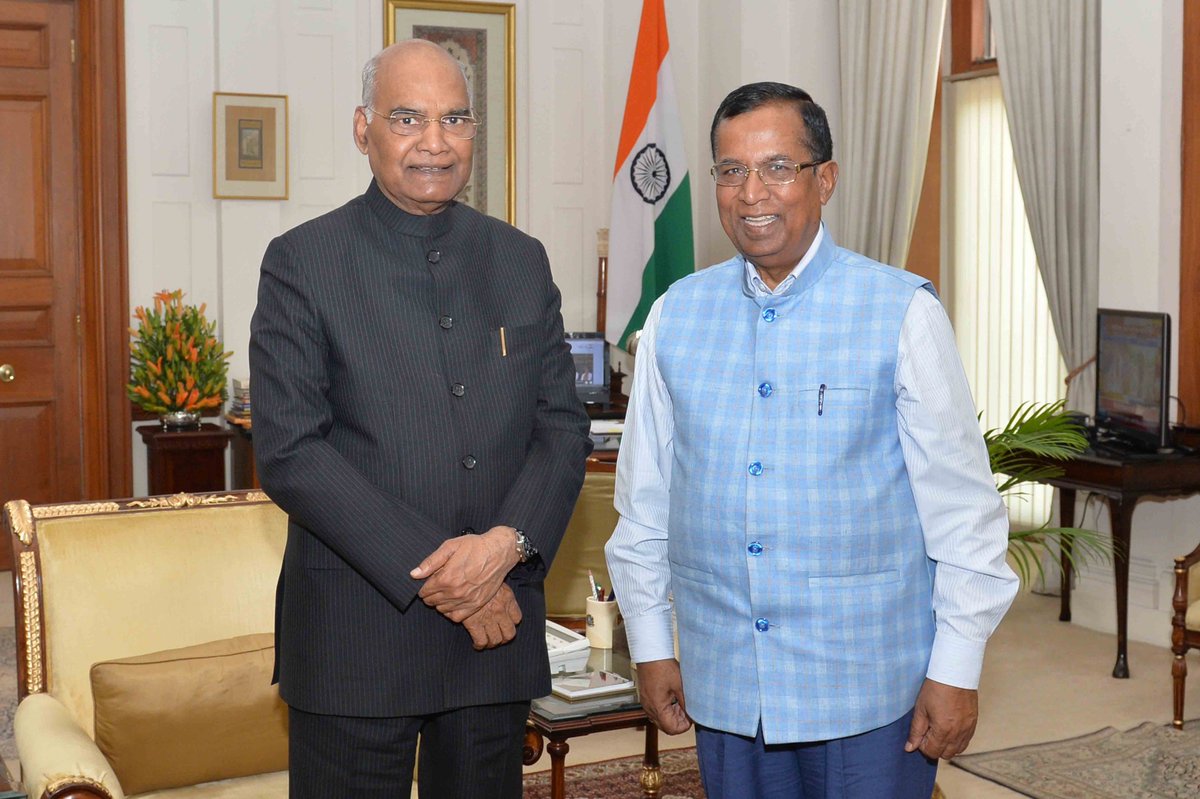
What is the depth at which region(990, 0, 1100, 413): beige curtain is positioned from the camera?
18.7 feet

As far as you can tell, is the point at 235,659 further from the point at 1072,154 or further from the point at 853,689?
the point at 1072,154

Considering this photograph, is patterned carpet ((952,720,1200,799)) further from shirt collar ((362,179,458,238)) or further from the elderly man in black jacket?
shirt collar ((362,179,458,238))

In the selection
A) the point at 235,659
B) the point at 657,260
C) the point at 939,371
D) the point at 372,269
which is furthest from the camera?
the point at 657,260

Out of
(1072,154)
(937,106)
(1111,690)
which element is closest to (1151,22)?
(1072,154)

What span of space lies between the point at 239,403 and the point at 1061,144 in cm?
388

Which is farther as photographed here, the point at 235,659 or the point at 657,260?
the point at 657,260

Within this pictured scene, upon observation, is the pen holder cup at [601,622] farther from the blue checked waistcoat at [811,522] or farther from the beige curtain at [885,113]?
the beige curtain at [885,113]

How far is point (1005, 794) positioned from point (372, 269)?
265cm

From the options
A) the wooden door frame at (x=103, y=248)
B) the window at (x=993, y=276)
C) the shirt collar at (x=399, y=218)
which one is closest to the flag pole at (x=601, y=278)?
the window at (x=993, y=276)

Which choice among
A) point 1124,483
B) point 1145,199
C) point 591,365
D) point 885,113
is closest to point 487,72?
point 591,365

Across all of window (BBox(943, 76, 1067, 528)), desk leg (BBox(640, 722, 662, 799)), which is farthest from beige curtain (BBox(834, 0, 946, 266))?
desk leg (BBox(640, 722, 662, 799))

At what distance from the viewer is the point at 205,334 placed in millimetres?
6527

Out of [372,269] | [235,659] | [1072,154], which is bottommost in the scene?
[235,659]

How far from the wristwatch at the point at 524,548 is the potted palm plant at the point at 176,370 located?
15.4 ft
